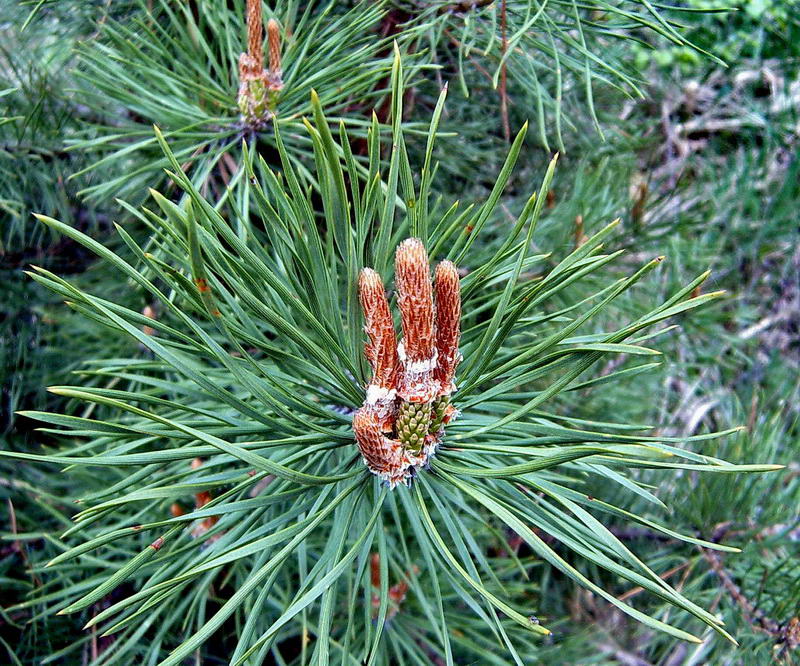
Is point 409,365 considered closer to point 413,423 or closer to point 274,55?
point 413,423

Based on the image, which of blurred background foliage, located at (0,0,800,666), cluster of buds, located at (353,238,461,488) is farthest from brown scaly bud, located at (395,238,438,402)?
blurred background foliage, located at (0,0,800,666)

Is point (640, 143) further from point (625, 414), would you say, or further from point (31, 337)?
point (31, 337)

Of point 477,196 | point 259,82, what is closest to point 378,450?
point 259,82

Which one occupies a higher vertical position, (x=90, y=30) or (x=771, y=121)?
(x=90, y=30)

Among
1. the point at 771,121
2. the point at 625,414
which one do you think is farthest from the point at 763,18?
the point at 625,414

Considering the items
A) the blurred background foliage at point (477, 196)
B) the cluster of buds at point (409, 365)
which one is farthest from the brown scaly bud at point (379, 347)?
the blurred background foliage at point (477, 196)
